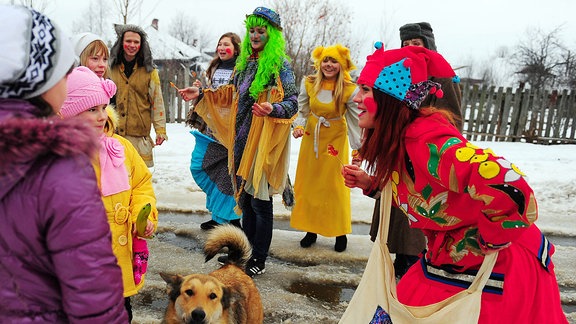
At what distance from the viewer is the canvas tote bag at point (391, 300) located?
75.5 inches

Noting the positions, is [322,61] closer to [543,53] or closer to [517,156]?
Answer: [517,156]

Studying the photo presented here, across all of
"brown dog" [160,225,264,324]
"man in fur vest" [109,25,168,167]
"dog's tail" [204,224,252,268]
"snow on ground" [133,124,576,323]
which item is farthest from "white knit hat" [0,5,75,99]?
"man in fur vest" [109,25,168,167]

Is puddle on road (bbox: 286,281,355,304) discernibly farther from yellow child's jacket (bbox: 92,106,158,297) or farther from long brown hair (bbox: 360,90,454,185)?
long brown hair (bbox: 360,90,454,185)

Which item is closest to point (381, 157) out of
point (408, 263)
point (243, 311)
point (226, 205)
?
point (243, 311)

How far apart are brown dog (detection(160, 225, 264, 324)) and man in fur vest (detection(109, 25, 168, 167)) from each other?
2215 millimetres

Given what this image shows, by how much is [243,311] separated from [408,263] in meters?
1.95

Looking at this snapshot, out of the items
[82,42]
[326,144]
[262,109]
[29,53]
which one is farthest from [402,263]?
[29,53]

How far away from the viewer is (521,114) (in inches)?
530

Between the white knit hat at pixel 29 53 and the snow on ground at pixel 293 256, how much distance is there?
2473 millimetres

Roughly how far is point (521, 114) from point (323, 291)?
1162 centimetres

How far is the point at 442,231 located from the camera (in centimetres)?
212

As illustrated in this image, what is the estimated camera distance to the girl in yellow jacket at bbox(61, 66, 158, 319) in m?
2.44

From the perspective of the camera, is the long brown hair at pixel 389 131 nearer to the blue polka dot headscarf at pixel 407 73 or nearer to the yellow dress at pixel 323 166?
the blue polka dot headscarf at pixel 407 73

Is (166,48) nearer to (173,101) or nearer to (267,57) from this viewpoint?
(173,101)
